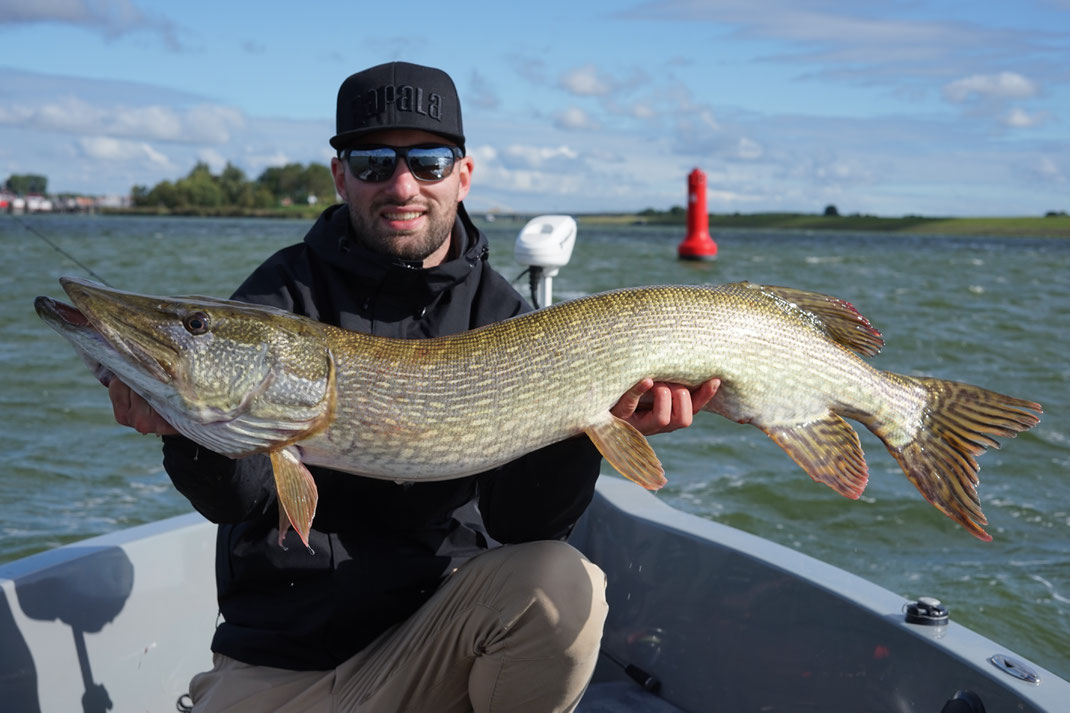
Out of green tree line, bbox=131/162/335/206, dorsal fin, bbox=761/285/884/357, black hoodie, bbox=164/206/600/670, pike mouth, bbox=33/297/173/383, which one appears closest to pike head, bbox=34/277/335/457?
pike mouth, bbox=33/297/173/383

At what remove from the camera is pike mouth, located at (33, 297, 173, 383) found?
88.7 inches

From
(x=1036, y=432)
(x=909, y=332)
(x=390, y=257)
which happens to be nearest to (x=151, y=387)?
(x=390, y=257)

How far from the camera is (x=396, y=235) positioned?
304cm

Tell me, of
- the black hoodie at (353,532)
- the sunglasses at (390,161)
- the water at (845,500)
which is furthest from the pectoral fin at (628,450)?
the water at (845,500)

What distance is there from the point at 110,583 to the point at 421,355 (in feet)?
4.75

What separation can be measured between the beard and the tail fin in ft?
4.76

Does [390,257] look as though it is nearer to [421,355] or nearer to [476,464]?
[421,355]

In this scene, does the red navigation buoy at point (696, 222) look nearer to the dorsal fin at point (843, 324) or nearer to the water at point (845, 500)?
the water at point (845, 500)

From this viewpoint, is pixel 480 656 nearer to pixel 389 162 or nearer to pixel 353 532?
pixel 353 532

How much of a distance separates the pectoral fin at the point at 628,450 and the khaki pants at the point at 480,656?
335 millimetres

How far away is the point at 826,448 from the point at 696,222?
28.6 metres

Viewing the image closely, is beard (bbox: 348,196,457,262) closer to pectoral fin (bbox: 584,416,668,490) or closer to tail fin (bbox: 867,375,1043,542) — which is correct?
pectoral fin (bbox: 584,416,668,490)

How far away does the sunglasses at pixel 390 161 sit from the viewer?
3018 mm

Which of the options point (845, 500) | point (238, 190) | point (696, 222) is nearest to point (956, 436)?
point (845, 500)
